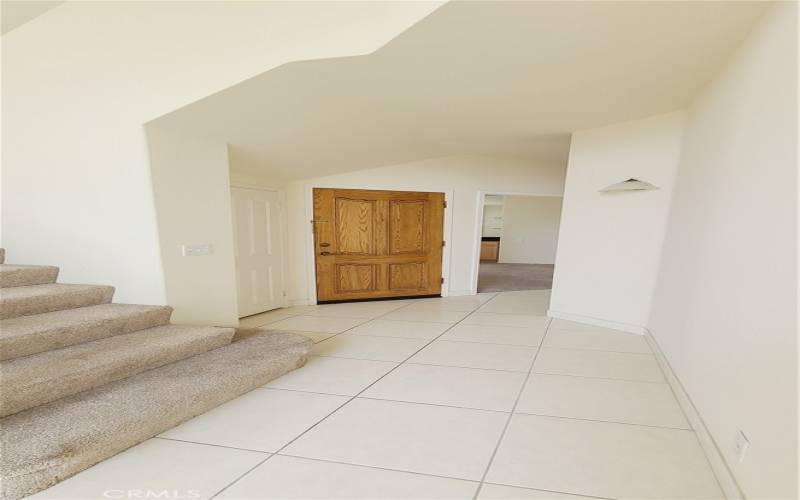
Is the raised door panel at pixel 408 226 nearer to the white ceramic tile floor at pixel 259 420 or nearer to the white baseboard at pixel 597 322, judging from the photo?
the white baseboard at pixel 597 322

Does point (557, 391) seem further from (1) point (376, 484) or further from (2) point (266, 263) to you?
(2) point (266, 263)

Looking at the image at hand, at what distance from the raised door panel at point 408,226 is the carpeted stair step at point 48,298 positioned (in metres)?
3.61

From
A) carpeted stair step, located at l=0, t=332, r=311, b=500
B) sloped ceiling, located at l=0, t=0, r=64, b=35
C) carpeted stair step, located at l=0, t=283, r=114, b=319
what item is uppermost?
sloped ceiling, located at l=0, t=0, r=64, b=35

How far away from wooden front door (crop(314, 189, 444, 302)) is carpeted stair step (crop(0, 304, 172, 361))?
2.64m

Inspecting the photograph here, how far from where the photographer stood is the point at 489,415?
86.7 inches

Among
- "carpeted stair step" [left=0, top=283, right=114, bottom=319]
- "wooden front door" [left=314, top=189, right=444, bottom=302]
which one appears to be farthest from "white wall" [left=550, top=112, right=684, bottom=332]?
"carpeted stair step" [left=0, top=283, right=114, bottom=319]

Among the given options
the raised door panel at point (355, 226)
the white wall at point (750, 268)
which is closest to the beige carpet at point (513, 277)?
the raised door panel at point (355, 226)

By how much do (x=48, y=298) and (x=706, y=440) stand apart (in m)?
4.30

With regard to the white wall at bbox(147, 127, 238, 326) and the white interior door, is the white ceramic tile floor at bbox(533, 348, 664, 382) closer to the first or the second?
the white wall at bbox(147, 127, 238, 326)

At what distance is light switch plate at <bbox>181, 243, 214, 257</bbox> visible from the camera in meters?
3.05

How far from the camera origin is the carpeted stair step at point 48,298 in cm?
236

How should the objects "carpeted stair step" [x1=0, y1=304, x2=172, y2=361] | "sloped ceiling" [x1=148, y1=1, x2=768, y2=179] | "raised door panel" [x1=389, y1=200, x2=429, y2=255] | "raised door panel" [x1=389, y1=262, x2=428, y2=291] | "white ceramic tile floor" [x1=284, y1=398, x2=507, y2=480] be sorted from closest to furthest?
"white ceramic tile floor" [x1=284, y1=398, x2=507, y2=480] → "sloped ceiling" [x1=148, y1=1, x2=768, y2=179] → "carpeted stair step" [x1=0, y1=304, x2=172, y2=361] → "raised door panel" [x1=389, y1=200, x2=429, y2=255] → "raised door panel" [x1=389, y1=262, x2=428, y2=291]

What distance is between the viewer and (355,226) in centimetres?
538
